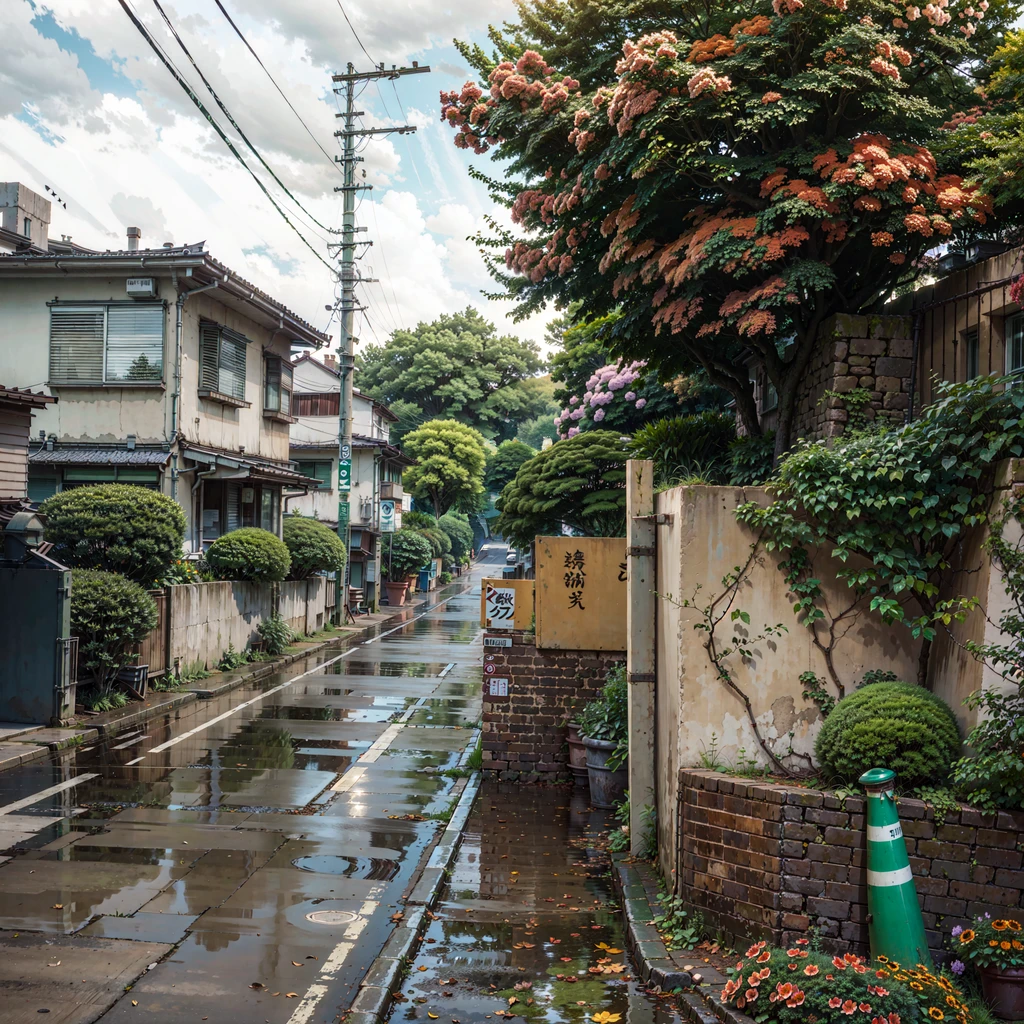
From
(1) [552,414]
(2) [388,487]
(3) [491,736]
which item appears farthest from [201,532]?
(1) [552,414]

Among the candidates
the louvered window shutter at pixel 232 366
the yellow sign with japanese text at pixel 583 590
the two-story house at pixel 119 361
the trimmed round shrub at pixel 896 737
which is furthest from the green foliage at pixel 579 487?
the trimmed round shrub at pixel 896 737

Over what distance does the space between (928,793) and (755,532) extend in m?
2.10

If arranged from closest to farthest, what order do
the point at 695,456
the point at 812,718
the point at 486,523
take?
the point at 812,718 → the point at 695,456 → the point at 486,523

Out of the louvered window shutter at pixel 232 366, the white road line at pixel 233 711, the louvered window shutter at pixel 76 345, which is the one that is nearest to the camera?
the white road line at pixel 233 711

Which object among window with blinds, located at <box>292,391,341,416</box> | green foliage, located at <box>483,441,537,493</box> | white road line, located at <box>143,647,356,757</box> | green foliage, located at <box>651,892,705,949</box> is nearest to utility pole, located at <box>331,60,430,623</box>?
white road line, located at <box>143,647,356,757</box>

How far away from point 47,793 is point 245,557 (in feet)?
39.7

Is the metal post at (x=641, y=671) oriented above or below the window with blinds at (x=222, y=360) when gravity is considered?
below

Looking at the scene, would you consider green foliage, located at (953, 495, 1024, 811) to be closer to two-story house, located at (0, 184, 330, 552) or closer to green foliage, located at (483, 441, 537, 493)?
two-story house, located at (0, 184, 330, 552)

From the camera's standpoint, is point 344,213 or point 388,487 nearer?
point 344,213

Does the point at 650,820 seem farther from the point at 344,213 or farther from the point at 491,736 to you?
the point at 344,213

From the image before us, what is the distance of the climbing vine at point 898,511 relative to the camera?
6.52 m

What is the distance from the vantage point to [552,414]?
328ft

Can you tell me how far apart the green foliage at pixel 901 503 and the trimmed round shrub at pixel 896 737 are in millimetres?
509

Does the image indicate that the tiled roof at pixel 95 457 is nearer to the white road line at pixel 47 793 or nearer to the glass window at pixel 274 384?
the glass window at pixel 274 384
